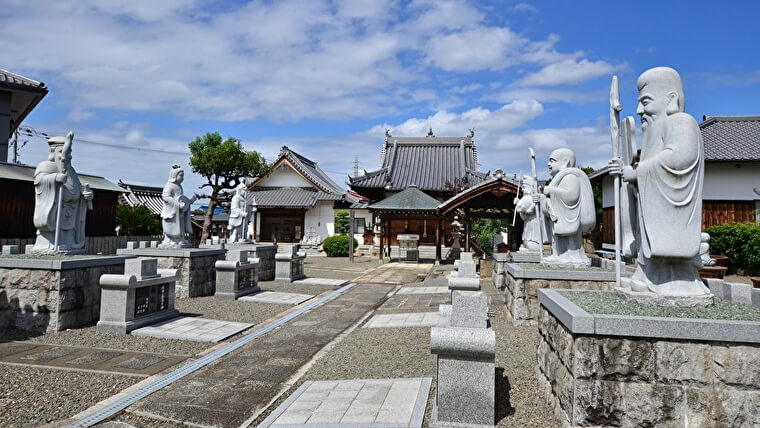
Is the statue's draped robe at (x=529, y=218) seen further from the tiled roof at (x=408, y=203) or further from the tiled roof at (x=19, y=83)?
the tiled roof at (x=19, y=83)

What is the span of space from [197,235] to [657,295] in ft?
111

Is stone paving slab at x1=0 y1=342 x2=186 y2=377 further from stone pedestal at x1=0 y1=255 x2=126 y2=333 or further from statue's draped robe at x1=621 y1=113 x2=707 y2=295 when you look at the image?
statue's draped robe at x1=621 y1=113 x2=707 y2=295

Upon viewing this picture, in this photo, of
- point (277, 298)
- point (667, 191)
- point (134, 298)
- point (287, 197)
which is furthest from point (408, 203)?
point (667, 191)

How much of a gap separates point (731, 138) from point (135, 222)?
90.9 ft

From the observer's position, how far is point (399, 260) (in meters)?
24.9

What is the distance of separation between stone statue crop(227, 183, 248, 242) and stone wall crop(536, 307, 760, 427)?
564 inches

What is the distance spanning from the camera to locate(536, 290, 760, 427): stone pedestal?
3275 millimetres

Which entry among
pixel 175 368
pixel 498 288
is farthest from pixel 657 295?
pixel 498 288

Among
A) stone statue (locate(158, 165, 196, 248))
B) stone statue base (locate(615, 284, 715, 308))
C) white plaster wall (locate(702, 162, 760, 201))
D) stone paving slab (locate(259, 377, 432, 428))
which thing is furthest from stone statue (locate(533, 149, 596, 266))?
white plaster wall (locate(702, 162, 760, 201))

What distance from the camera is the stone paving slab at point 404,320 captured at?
27.2 feet

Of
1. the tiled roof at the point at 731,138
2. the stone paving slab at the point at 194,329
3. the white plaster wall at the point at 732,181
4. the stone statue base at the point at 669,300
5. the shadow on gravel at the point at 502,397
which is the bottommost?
the stone paving slab at the point at 194,329

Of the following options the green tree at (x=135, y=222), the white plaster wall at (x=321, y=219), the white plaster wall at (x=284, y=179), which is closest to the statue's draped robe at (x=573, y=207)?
the green tree at (x=135, y=222)

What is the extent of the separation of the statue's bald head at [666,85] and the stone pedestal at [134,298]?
7.91 meters

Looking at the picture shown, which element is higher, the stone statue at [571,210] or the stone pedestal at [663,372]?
the stone statue at [571,210]
